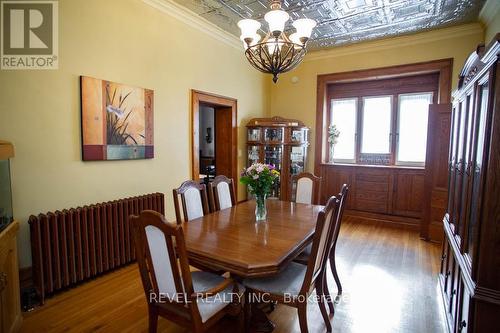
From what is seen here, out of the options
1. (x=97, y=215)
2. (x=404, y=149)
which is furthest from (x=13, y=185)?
(x=404, y=149)

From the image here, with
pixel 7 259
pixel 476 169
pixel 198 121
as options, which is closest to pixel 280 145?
pixel 198 121

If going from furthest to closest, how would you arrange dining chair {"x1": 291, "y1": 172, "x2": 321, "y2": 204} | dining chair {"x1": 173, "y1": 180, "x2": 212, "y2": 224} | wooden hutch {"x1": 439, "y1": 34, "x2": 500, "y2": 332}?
dining chair {"x1": 291, "y1": 172, "x2": 321, "y2": 204} < dining chair {"x1": 173, "y1": 180, "x2": 212, "y2": 224} < wooden hutch {"x1": 439, "y1": 34, "x2": 500, "y2": 332}

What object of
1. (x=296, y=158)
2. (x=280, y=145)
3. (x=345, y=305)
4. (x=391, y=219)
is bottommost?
(x=345, y=305)

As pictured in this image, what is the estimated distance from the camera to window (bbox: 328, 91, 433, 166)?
16.2 ft

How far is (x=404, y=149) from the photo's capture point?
16.7 ft

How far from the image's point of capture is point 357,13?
12.5 feet

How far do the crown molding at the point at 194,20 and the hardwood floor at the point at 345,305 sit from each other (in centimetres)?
325

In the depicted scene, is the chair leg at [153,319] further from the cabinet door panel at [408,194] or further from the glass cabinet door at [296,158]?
the cabinet door panel at [408,194]

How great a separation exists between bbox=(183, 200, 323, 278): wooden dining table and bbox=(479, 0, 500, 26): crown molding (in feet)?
11.5

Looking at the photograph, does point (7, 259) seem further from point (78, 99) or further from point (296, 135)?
point (296, 135)

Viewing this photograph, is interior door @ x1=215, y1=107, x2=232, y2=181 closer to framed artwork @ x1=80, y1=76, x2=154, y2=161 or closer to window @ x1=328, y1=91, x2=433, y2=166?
framed artwork @ x1=80, y1=76, x2=154, y2=161

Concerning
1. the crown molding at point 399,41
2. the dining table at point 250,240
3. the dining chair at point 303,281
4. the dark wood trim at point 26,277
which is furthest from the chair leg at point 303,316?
the crown molding at point 399,41

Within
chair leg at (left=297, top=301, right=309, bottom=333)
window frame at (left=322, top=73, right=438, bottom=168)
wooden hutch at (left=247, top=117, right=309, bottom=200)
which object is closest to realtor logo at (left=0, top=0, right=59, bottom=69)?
chair leg at (left=297, top=301, right=309, bottom=333)

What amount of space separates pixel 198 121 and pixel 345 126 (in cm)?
314
